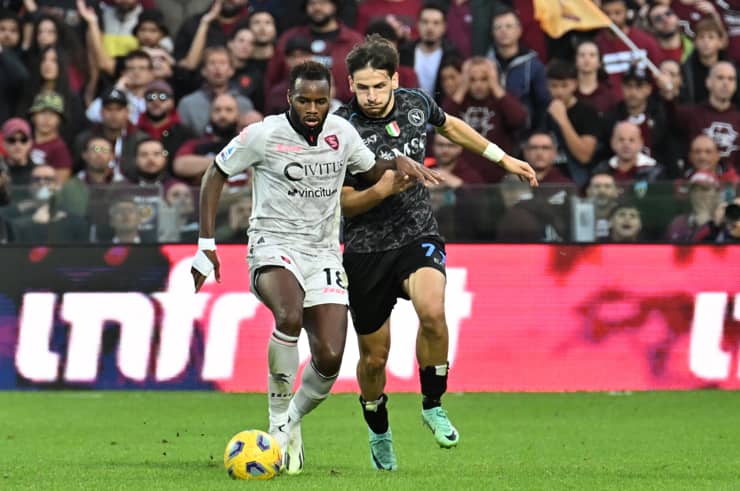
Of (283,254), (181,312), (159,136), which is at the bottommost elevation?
(181,312)

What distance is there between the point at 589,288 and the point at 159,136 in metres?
5.33

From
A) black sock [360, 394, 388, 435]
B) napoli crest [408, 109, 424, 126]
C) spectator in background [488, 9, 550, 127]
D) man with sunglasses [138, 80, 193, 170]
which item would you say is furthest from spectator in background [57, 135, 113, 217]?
black sock [360, 394, 388, 435]

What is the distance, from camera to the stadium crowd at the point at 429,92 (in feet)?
51.4

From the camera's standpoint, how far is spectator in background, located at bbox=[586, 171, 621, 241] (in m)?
15.5

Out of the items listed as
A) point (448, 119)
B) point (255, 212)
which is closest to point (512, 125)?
point (448, 119)

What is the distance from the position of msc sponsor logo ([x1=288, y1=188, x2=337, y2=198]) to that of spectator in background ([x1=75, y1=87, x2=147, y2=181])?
8.47 m

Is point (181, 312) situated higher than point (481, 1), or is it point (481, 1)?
point (481, 1)

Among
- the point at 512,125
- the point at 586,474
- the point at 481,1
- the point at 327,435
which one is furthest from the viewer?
the point at 481,1

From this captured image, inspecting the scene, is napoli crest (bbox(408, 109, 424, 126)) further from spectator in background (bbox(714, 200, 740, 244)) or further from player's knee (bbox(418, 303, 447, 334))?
spectator in background (bbox(714, 200, 740, 244))

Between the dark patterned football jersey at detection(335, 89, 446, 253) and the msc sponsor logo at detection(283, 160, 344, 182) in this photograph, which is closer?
the msc sponsor logo at detection(283, 160, 344, 182)

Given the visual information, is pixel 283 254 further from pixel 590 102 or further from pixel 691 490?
pixel 590 102

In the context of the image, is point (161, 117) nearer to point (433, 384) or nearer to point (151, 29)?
point (151, 29)

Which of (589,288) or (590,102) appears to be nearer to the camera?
(589,288)

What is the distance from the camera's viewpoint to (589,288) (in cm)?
1578
